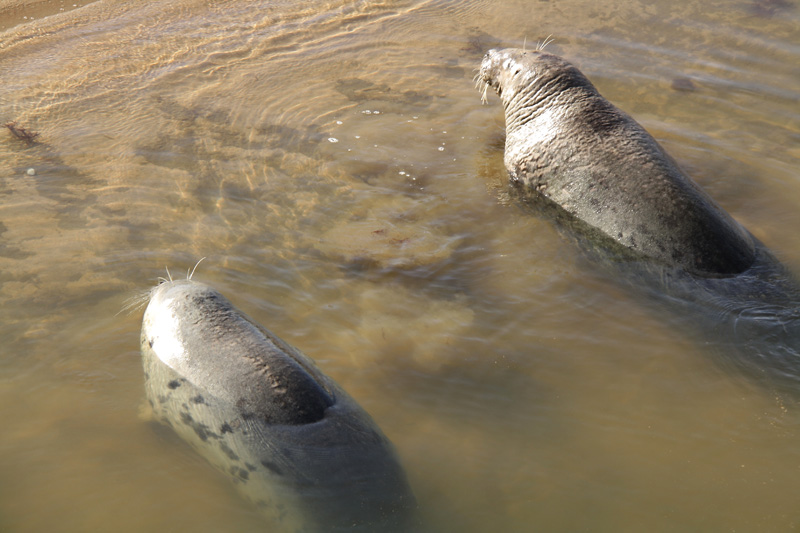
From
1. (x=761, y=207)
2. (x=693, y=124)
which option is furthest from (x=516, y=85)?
(x=761, y=207)

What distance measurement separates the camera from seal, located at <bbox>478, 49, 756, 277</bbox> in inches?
208

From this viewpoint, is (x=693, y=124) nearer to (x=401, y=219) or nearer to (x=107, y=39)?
(x=401, y=219)

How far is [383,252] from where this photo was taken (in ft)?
18.6

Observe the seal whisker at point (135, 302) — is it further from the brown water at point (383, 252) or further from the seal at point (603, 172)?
the seal at point (603, 172)

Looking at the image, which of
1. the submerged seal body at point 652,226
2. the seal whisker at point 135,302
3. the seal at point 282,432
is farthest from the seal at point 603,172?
the seal whisker at point 135,302

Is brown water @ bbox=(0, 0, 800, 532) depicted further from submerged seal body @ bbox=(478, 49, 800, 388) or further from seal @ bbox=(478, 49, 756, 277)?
seal @ bbox=(478, 49, 756, 277)

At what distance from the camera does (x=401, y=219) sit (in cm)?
612

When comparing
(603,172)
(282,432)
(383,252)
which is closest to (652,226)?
(603,172)

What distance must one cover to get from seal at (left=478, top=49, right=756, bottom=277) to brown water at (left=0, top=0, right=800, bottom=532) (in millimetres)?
402

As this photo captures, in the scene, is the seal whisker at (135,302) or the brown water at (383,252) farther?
the seal whisker at (135,302)

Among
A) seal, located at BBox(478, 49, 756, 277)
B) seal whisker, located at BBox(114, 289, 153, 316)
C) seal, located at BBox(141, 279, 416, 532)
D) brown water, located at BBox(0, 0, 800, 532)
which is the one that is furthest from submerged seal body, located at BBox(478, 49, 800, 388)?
seal whisker, located at BBox(114, 289, 153, 316)

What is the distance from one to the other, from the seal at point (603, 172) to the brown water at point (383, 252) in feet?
1.32

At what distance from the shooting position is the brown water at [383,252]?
3846 millimetres

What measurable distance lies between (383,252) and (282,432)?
2.50m
